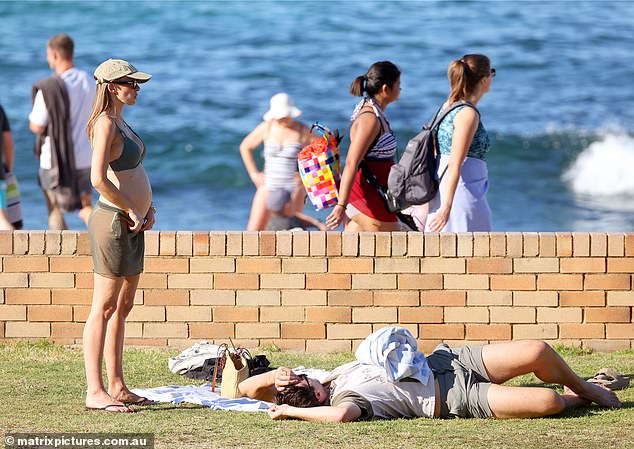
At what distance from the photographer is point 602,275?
6977mm

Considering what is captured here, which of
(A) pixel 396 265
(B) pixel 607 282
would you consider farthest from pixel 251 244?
(B) pixel 607 282

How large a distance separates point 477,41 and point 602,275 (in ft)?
68.5

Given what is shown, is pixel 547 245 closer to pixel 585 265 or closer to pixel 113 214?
pixel 585 265

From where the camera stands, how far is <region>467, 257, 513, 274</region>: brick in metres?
6.96

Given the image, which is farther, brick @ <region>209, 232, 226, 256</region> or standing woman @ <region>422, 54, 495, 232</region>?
brick @ <region>209, 232, 226, 256</region>

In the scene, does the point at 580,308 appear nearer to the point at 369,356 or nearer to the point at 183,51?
the point at 369,356

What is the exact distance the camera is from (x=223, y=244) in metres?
7.05

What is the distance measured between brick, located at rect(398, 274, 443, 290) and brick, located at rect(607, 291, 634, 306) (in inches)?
38.7

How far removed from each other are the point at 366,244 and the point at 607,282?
1405 millimetres

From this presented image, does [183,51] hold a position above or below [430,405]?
above

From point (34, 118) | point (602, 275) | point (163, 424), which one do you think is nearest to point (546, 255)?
point (602, 275)

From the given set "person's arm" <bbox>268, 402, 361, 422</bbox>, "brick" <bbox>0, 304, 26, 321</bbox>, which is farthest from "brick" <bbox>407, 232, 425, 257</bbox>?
"brick" <bbox>0, 304, 26, 321</bbox>

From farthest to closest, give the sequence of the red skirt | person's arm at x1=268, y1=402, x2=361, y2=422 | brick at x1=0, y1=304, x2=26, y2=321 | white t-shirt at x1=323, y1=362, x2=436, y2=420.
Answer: the red skirt
brick at x1=0, y1=304, x2=26, y2=321
white t-shirt at x1=323, y1=362, x2=436, y2=420
person's arm at x1=268, y1=402, x2=361, y2=422

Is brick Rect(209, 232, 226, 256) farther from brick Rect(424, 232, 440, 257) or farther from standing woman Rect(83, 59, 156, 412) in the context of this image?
standing woman Rect(83, 59, 156, 412)
